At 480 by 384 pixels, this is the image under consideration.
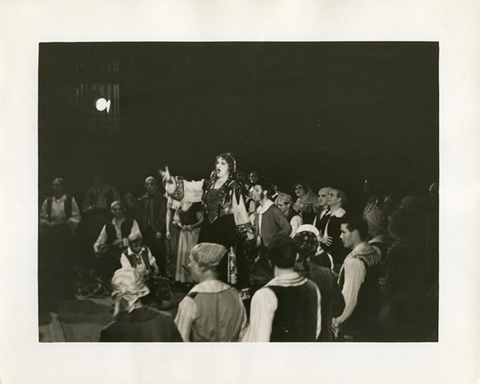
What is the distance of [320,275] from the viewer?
3.17 m

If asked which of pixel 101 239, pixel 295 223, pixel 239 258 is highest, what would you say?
pixel 295 223

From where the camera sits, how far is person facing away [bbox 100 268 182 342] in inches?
124

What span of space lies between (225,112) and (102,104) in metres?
0.74

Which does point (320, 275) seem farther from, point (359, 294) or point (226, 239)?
point (226, 239)

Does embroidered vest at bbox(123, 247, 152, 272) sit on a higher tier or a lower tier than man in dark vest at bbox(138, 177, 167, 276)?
lower

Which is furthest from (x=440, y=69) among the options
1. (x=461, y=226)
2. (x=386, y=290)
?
(x=386, y=290)

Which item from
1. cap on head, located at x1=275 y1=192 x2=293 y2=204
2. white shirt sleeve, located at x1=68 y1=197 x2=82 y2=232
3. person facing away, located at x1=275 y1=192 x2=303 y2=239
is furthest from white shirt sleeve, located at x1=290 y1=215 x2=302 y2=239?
white shirt sleeve, located at x1=68 y1=197 x2=82 y2=232

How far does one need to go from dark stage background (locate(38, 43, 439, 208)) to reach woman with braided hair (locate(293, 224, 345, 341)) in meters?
0.30

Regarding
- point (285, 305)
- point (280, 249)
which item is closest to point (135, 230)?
point (280, 249)

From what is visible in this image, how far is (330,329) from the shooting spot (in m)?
3.18

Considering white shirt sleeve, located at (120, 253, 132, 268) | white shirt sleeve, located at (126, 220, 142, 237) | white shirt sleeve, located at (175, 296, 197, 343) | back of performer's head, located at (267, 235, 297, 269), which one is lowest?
white shirt sleeve, located at (175, 296, 197, 343)

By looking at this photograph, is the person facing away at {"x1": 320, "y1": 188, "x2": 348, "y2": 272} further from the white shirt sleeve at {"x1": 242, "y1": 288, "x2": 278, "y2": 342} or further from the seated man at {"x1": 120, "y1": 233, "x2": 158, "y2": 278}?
the seated man at {"x1": 120, "y1": 233, "x2": 158, "y2": 278}

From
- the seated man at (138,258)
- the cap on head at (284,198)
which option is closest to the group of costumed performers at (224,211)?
the cap on head at (284,198)
